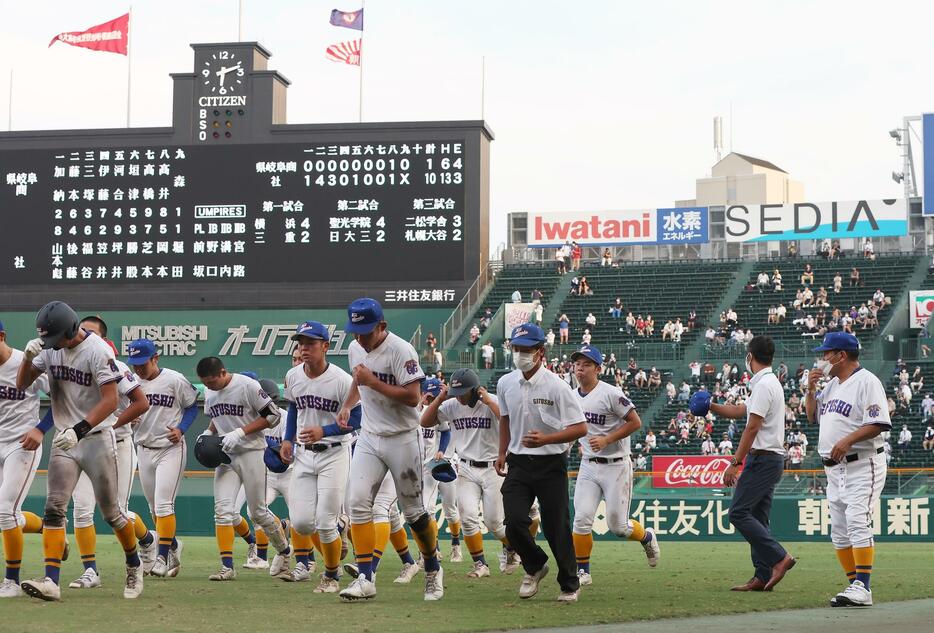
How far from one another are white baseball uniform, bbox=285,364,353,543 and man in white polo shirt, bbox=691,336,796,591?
3310 mm

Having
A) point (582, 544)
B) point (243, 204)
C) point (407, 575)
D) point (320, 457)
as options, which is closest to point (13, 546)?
point (320, 457)

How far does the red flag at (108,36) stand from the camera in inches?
1790

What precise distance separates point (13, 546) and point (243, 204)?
31.9m

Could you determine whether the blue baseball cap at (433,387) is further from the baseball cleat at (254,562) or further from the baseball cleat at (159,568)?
the baseball cleat at (159,568)

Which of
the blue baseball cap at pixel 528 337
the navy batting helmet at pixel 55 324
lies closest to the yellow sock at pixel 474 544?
the blue baseball cap at pixel 528 337

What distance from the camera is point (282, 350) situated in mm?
44594

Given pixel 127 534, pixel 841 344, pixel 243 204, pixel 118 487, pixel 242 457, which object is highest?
pixel 243 204

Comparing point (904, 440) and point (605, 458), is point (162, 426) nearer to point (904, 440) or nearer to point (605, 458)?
point (605, 458)

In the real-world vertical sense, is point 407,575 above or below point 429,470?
below

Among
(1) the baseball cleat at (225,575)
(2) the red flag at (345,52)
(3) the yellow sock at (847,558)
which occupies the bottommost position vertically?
(1) the baseball cleat at (225,575)

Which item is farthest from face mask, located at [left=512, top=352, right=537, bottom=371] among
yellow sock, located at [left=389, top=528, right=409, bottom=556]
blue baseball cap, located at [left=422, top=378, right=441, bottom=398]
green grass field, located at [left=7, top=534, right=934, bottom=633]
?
blue baseball cap, located at [left=422, top=378, right=441, bottom=398]

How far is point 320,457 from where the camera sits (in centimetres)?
1255

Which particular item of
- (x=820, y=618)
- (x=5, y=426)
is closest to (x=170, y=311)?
(x=5, y=426)

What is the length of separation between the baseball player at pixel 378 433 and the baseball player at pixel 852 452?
3.33 metres
